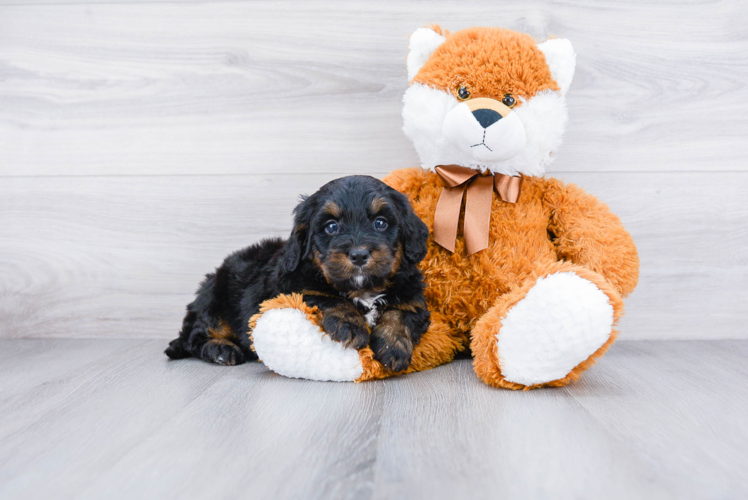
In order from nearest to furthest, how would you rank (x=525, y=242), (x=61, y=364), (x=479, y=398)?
(x=479, y=398) → (x=525, y=242) → (x=61, y=364)

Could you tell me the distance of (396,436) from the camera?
1.20 meters

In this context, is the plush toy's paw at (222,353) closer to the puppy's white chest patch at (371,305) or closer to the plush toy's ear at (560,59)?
the puppy's white chest patch at (371,305)

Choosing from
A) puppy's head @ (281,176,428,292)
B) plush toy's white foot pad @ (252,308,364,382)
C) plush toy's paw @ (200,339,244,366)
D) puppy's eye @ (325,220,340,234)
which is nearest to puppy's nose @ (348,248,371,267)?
puppy's head @ (281,176,428,292)

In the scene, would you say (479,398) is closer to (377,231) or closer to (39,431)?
(377,231)

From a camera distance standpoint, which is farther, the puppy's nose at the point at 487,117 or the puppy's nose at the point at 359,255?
the puppy's nose at the point at 487,117

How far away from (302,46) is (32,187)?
50.1 inches

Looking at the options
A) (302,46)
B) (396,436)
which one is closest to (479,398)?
(396,436)

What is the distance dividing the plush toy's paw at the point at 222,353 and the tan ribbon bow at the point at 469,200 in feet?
2.56

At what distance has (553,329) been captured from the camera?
1.43 metres

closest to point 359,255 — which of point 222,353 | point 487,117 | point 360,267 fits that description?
point 360,267

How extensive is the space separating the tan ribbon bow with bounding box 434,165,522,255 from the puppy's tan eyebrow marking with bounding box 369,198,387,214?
304mm

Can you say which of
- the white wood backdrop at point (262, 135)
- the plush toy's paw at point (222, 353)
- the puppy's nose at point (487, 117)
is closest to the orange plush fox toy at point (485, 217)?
the puppy's nose at point (487, 117)

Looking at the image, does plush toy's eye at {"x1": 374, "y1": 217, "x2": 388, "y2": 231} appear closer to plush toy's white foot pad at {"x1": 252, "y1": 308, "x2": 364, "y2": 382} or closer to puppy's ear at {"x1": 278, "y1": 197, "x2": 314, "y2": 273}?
puppy's ear at {"x1": 278, "y1": 197, "x2": 314, "y2": 273}

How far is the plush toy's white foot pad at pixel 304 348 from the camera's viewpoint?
5.20 feet
